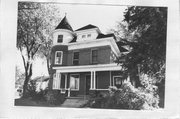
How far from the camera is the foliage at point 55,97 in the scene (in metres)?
2.87

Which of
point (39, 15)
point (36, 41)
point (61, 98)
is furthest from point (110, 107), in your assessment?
point (39, 15)

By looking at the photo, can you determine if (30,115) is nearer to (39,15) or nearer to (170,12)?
(39,15)

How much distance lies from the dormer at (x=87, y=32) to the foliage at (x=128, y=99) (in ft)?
1.96

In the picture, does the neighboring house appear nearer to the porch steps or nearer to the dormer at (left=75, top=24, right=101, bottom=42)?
the porch steps

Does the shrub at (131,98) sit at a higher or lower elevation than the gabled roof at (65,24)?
lower

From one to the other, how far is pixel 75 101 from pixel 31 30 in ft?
2.97

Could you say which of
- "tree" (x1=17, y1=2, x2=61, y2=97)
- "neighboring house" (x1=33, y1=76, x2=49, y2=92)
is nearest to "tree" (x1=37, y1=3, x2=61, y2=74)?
"tree" (x1=17, y1=2, x2=61, y2=97)

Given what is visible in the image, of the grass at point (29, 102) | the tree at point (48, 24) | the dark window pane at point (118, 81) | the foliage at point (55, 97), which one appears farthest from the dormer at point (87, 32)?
the grass at point (29, 102)

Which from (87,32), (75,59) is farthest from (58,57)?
(87,32)

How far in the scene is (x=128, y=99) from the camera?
2.86 meters

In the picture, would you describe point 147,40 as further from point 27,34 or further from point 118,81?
point 27,34

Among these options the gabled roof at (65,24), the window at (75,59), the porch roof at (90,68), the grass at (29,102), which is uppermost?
the gabled roof at (65,24)

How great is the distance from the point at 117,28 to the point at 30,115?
1.30 metres

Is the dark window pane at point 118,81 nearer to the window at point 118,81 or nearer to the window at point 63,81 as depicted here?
the window at point 118,81
